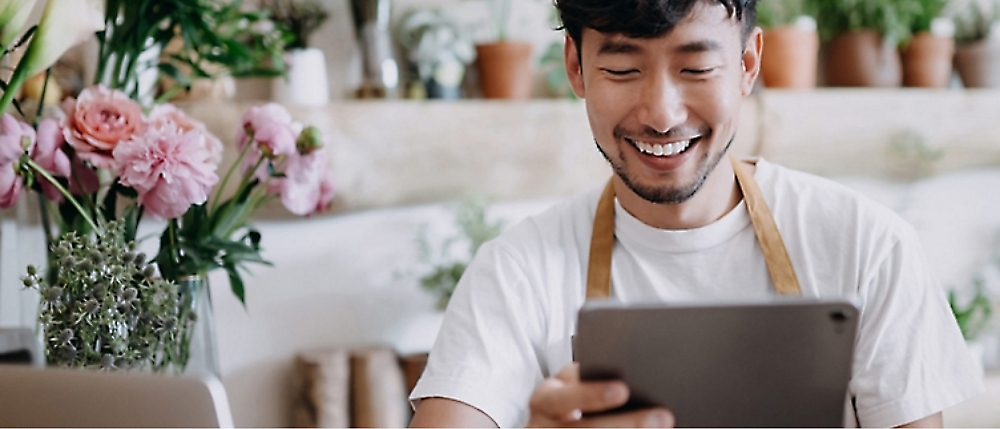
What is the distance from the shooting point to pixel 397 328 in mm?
2178

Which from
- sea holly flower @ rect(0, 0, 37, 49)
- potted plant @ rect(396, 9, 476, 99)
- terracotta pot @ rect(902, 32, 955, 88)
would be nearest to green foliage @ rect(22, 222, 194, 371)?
sea holly flower @ rect(0, 0, 37, 49)

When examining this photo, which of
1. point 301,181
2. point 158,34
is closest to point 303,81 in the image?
point 158,34

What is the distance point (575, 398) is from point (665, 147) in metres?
0.47

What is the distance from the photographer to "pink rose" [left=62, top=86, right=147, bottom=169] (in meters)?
1.24

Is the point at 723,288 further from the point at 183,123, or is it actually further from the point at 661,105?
the point at 183,123

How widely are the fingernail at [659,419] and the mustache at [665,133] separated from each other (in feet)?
1.51

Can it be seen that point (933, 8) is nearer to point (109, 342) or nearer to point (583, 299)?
point (583, 299)

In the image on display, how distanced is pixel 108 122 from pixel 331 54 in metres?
0.92

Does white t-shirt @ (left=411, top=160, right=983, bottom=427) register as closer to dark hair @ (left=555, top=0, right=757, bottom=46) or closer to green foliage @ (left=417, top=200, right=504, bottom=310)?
dark hair @ (left=555, top=0, right=757, bottom=46)

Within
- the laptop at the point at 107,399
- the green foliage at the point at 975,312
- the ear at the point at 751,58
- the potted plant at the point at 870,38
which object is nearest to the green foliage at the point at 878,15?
the potted plant at the point at 870,38

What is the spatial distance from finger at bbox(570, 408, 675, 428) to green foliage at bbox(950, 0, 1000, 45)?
85.6 inches

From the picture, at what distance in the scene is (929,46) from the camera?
242 centimetres

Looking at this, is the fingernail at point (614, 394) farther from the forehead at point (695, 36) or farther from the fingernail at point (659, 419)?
the forehead at point (695, 36)

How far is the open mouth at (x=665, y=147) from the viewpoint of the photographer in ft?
3.86
